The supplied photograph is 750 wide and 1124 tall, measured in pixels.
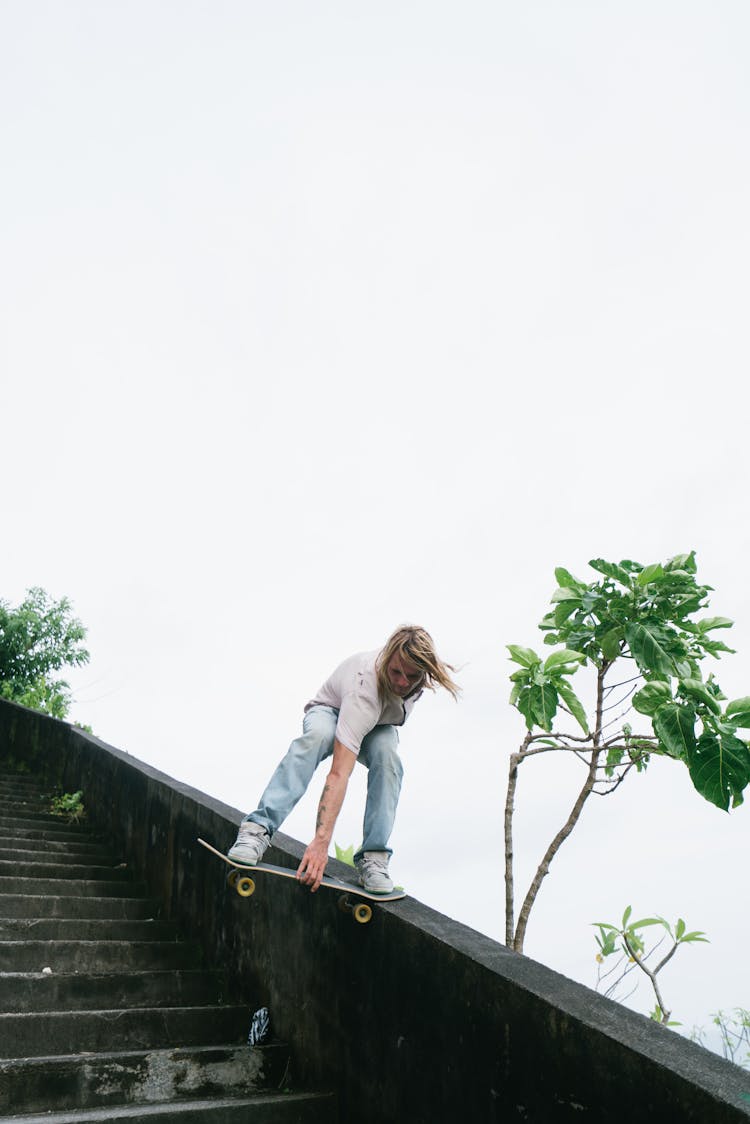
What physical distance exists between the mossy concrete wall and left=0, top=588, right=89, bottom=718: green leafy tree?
983 cm

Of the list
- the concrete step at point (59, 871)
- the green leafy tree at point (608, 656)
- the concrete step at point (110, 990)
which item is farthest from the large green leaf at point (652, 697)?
the concrete step at point (59, 871)

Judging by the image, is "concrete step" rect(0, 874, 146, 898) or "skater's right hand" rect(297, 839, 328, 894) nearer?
"skater's right hand" rect(297, 839, 328, 894)

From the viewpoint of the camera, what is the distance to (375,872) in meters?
3.28

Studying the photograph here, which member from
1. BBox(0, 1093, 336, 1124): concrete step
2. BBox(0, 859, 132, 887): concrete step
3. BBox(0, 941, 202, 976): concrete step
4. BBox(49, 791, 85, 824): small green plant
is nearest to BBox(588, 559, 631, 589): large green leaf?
BBox(0, 1093, 336, 1124): concrete step

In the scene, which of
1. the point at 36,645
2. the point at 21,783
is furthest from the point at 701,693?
the point at 36,645

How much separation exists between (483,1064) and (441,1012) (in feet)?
0.76

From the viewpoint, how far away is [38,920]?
460 cm

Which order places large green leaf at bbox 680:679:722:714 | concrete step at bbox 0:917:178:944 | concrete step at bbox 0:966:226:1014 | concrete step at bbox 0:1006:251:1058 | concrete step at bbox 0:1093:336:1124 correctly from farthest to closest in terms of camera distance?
concrete step at bbox 0:917:178:944 < concrete step at bbox 0:966:226:1014 < concrete step at bbox 0:1006:251:1058 < large green leaf at bbox 680:679:722:714 < concrete step at bbox 0:1093:336:1124

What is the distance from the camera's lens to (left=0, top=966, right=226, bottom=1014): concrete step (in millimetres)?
3889

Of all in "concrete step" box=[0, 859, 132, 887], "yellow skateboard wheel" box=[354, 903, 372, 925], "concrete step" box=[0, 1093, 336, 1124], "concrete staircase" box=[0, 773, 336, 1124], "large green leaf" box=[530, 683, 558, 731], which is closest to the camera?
"concrete step" box=[0, 1093, 336, 1124]

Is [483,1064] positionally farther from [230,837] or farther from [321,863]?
[230,837]

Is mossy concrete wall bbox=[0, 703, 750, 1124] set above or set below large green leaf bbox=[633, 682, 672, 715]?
below

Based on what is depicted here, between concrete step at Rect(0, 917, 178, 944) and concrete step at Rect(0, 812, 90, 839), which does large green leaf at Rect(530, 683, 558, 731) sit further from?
concrete step at Rect(0, 812, 90, 839)

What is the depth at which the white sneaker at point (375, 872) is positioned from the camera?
3.26 metres
